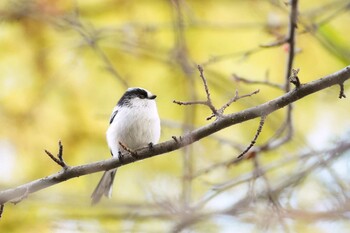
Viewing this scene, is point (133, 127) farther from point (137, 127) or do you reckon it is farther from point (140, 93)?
point (140, 93)

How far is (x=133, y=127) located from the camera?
13.3ft

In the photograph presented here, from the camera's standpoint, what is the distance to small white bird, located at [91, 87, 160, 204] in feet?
13.2

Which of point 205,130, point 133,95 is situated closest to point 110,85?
point 133,95

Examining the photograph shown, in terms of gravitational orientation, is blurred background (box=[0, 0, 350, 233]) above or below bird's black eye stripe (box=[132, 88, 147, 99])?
above

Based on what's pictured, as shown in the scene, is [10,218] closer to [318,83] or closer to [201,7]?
[201,7]

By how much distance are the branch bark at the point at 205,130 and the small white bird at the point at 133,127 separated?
0.69 meters

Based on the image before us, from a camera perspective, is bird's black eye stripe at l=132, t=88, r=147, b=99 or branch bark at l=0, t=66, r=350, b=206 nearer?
branch bark at l=0, t=66, r=350, b=206

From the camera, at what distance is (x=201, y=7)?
21.0 feet

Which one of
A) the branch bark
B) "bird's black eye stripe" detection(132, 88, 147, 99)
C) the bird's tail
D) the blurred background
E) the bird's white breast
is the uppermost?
the blurred background

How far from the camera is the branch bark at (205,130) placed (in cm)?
277

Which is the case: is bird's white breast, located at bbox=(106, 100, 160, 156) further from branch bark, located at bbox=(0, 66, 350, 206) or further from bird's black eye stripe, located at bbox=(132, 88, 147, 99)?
branch bark, located at bbox=(0, 66, 350, 206)

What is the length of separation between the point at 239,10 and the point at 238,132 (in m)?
1.32

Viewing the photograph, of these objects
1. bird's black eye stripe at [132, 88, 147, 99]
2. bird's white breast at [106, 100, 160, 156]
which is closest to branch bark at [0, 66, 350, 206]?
bird's white breast at [106, 100, 160, 156]

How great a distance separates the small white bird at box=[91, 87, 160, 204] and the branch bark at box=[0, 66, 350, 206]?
0.69 meters
